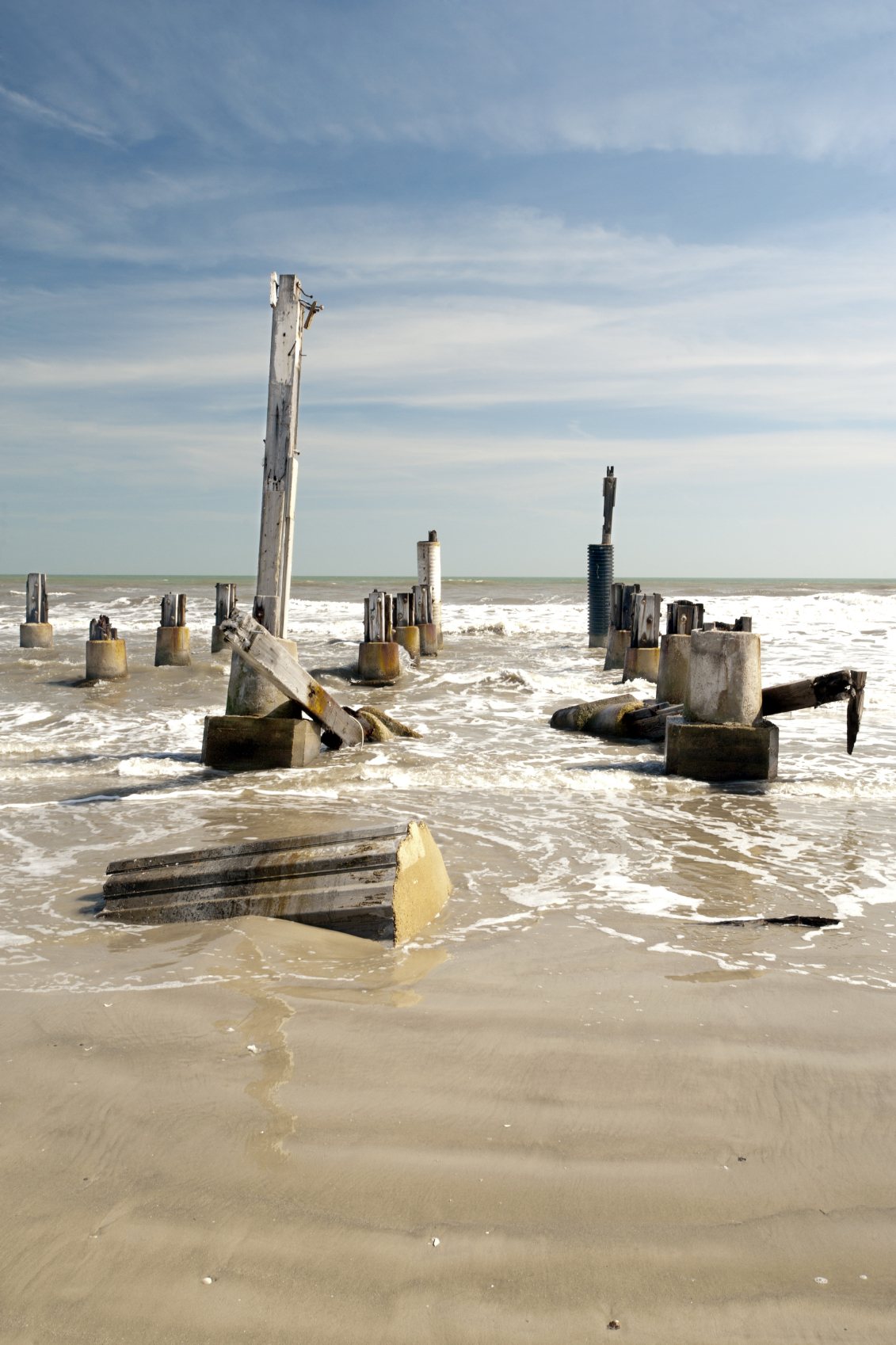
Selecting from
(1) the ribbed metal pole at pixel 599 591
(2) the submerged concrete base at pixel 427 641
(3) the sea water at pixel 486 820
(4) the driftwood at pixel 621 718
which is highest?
(1) the ribbed metal pole at pixel 599 591

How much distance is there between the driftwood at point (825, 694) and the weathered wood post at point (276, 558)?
417 centimetres

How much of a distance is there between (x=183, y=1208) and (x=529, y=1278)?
774 mm

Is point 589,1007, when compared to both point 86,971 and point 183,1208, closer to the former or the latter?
point 183,1208

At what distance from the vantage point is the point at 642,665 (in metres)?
14.3

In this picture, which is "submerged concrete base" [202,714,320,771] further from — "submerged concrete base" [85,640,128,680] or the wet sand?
"submerged concrete base" [85,640,128,680]

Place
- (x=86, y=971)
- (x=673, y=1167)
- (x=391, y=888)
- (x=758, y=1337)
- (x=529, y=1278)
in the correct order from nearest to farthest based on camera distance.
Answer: (x=758, y=1337)
(x=529, y=1278)
(x=673, y=1167)
(x=86, y=971)
(x=391, y=888)

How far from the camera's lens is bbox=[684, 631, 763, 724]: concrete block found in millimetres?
7473

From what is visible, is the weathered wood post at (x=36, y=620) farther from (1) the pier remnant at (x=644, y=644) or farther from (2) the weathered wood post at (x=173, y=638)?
(1) the pier remnant at (x=644, y=644)

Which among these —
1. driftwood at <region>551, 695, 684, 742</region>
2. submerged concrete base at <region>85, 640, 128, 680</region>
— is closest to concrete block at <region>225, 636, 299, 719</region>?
driftwood at <region>551, 695, 684, 742</region>

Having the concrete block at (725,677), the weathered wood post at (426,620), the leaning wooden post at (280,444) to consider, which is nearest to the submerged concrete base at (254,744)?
the leaning wooden post at (280,444)

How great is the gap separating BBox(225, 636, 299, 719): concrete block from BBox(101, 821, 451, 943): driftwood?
4.18m

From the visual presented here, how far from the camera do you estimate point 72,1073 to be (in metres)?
2.62

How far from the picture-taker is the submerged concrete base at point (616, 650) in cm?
1652

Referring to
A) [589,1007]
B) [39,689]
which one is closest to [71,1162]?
[589,1007]
